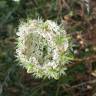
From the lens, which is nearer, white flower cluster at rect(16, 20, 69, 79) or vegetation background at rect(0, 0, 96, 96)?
white flower cluster at rect(16, 20, 69, 79)

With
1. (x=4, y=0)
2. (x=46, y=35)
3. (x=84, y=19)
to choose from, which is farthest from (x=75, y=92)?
(x=4, y=0)

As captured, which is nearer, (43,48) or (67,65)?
(43,48)

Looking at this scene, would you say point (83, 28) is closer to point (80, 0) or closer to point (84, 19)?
point (84, 19)

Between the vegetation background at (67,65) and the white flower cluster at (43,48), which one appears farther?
the vegetation background at (67,65)
